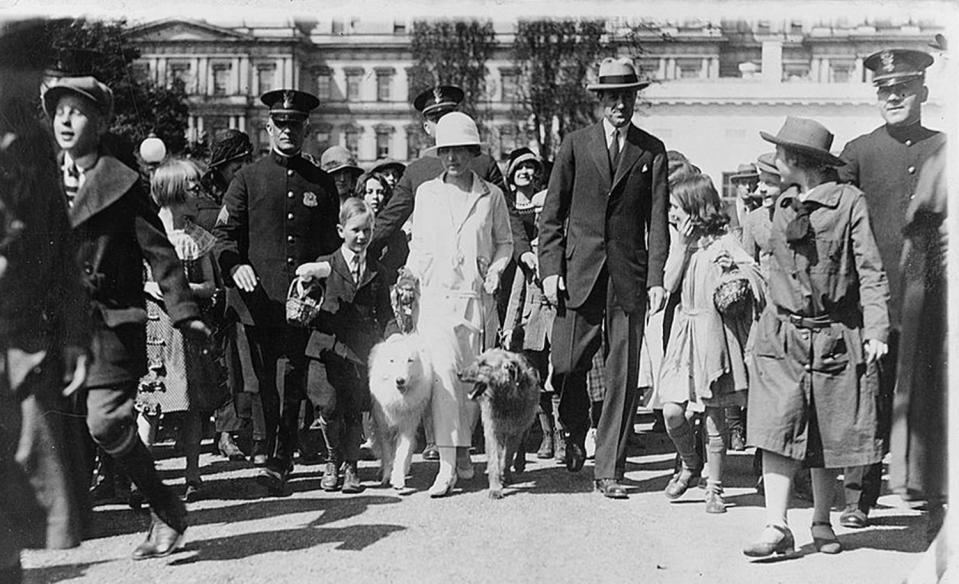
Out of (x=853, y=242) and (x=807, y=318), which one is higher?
(x=853, y=242)

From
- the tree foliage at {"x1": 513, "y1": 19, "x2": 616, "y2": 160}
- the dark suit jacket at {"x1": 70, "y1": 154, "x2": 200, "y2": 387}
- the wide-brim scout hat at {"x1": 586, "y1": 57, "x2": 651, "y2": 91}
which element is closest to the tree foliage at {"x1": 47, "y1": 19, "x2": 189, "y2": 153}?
the dark suit jacket at {"x1": 70, "y1": 154, "x2": 200, "y2": 387}

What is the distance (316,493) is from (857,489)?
3451 mm

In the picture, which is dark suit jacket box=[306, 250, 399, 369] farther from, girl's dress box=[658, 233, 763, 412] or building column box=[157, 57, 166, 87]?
building column box=[157, 57, 166, 87]

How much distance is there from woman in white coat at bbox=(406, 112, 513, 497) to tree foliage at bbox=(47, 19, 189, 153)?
6.88 feet

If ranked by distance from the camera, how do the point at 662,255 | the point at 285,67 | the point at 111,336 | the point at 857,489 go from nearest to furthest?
the point at 111,336 < the point at 857,489 < the point at 662,255 < the point at 285,67

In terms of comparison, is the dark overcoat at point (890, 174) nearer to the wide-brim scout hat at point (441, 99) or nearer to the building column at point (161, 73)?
the wide-brim scout hat at point (441, 99)

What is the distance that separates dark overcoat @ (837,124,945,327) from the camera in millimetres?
6113

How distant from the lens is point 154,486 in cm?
523

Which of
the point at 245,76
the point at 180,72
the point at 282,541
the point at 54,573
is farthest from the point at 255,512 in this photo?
the point at 245,76

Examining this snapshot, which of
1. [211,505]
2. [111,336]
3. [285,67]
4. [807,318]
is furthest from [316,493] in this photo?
[285,67]

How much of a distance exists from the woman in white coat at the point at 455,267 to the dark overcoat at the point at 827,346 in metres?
2.24

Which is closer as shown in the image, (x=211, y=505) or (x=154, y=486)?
(x=154, y=486)

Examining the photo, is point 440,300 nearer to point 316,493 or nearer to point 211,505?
point 316,493

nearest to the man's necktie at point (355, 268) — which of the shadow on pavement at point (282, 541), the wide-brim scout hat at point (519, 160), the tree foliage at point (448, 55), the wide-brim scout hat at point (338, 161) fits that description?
the shadow on pavement at point (282, 541)
